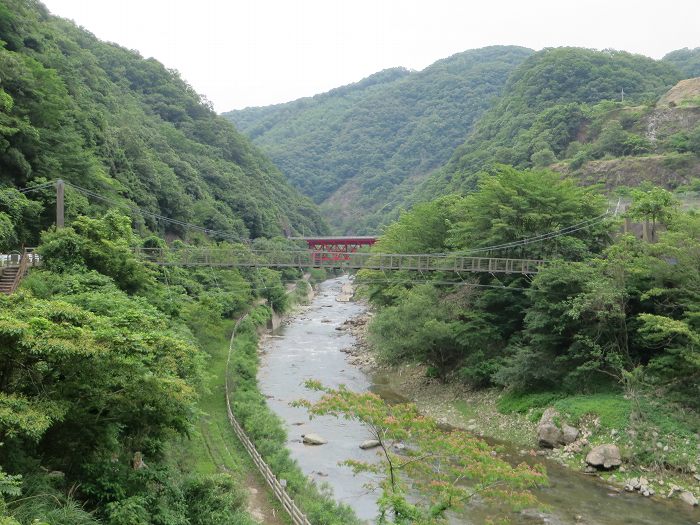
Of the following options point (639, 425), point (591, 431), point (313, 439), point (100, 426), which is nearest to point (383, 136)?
point (313, 439)

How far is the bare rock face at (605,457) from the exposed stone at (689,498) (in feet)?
6.32

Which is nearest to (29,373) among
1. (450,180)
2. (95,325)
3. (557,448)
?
(95,325)

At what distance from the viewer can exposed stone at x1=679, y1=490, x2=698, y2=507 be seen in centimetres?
1538

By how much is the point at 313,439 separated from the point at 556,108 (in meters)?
50.9

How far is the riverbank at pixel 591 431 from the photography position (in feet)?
54.4

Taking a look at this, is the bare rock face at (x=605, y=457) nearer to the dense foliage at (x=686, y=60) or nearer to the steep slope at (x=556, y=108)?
the steep slope at (x=556, y=108)

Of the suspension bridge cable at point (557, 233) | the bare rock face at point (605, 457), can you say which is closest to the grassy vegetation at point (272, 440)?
the bare rock face at point (605, 457)

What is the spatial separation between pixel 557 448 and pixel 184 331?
12556mm

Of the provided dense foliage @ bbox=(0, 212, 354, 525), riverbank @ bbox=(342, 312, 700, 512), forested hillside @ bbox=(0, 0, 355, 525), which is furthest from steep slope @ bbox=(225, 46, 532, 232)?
dense foliage @ bbox=(0, 212, 354, 525)

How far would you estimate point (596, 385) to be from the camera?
2117 cm

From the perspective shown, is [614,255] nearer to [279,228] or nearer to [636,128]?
[636,128]

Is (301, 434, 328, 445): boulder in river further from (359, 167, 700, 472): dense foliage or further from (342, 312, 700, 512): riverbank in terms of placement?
(359, 167, 700, 472): dense foliage

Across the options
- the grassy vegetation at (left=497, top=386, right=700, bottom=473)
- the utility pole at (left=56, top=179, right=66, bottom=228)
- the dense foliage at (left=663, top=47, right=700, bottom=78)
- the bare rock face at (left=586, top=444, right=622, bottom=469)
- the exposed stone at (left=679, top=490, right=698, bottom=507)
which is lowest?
the exposed stone at (left=679, top=490, right=698, bottom=507)

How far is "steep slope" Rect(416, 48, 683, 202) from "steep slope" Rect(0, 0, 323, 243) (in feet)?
70.9
